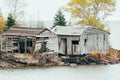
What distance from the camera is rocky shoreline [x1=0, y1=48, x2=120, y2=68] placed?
67250 mm

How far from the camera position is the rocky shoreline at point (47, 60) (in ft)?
221

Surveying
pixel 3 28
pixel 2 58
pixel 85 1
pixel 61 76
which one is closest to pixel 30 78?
pixel 61 76

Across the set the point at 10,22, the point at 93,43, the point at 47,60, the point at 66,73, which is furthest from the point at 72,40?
the point at 10,22

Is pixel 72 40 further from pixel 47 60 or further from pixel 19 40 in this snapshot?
pixel 19 40

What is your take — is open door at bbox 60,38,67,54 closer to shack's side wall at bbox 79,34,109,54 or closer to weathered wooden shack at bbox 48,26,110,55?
weathered wooden shack at bbox 48,26,110,55

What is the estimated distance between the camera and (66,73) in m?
63.7

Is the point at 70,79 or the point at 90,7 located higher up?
the point at 90,7

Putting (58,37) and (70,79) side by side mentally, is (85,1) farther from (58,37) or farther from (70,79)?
(70,79)

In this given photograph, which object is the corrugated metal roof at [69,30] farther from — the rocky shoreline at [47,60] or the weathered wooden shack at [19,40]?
the rocky shoreline at [47,60]

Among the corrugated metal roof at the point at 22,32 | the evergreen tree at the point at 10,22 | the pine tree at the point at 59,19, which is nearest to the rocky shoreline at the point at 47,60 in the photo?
the corrugated metal roof at the point at 22,32

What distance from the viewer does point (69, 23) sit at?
8794 cm

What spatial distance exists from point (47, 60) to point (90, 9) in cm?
1660

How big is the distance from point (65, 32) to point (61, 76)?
11.1 m

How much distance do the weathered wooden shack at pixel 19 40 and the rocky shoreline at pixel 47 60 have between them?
2289 millimetres
